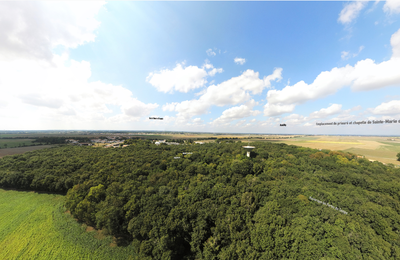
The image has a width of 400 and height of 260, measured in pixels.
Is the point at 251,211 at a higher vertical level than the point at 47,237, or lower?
higher

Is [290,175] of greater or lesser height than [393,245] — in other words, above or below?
above

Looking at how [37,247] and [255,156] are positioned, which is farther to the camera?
[255,156]

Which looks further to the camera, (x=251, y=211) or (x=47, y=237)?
(x=251, y=211)

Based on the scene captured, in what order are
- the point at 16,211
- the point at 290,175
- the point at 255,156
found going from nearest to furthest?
the point at 16,211, the point at 290,175, the point at 255,156

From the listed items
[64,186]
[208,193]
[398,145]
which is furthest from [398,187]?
[64,186]

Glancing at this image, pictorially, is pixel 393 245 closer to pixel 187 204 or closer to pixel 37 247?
pixel 187 204

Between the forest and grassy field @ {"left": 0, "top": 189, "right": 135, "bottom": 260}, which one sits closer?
the forest
